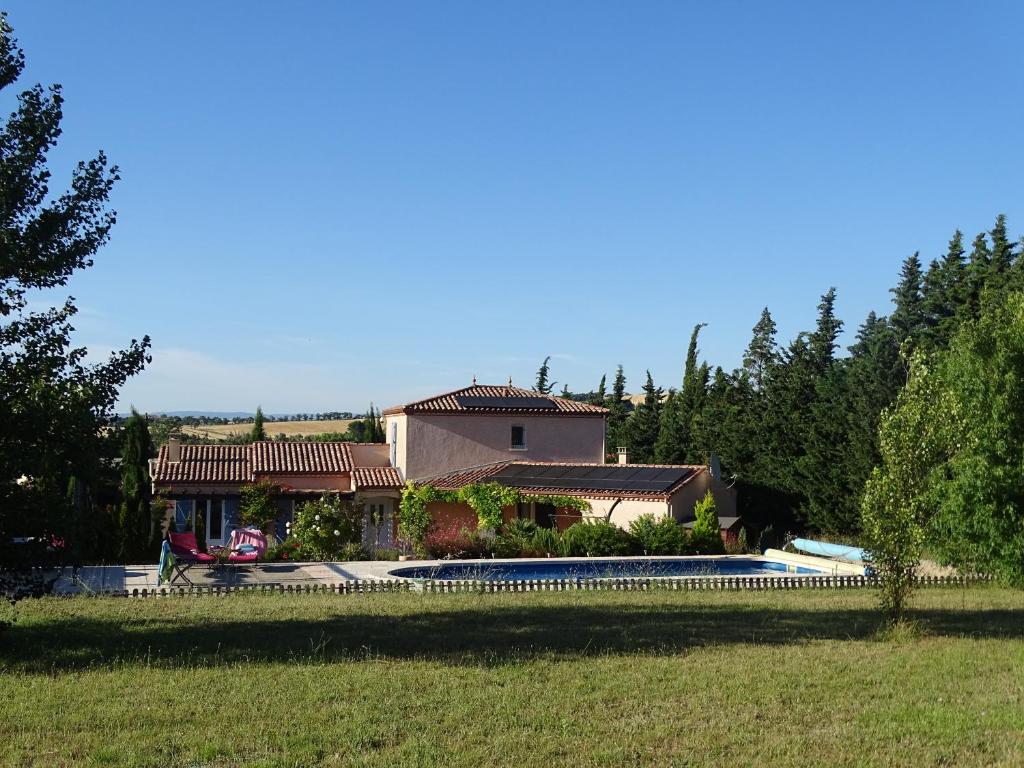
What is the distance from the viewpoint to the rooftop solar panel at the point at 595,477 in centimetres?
3152

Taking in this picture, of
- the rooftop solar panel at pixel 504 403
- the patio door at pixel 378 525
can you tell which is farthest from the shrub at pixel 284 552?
the rooftop solar panel at pixel 504 403

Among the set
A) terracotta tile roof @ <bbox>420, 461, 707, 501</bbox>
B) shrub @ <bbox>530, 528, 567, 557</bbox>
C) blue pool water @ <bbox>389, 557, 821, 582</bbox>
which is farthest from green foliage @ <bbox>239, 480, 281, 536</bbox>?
shrub @ <bbox>530, 528, 567, 557</bbox>

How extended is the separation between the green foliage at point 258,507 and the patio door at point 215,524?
674 mm

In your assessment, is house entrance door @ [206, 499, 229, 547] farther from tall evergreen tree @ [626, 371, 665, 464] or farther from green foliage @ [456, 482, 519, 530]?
tall evergreen tree @ [626, 371, 665, 464]

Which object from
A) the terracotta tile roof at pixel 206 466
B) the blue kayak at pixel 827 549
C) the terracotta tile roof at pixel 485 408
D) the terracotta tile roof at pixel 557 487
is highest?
the terracotta tile roof at pixel 485 408

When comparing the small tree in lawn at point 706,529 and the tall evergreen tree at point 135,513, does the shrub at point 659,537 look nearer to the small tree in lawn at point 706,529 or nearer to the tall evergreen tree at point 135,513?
the small tree in lawn at point 706,529

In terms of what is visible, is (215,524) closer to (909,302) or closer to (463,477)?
(463,477)

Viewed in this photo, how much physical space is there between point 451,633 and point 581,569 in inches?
468

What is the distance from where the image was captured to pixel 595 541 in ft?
93.6

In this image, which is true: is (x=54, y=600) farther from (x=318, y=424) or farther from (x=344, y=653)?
(x=318, y=424)

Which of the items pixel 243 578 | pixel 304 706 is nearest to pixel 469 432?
pixel 243 578

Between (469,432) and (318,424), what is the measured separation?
8284 cm

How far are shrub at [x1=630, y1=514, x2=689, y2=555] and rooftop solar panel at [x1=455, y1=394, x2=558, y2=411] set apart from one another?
7.47 meters

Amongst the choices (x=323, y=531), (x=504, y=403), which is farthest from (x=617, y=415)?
(x=323, y=531)
